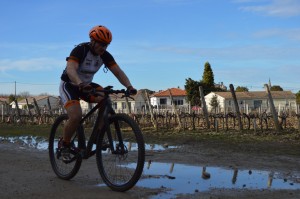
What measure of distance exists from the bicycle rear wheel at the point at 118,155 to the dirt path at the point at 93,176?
15 centimetres

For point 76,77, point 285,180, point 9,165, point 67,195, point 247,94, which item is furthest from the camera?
point 247,94

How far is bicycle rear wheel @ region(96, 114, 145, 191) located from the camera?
5.19 meters

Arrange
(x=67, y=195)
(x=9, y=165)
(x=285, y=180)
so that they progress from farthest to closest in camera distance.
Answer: (x=9, y=165) → (x=285, y=180) → (x=67, y=195)

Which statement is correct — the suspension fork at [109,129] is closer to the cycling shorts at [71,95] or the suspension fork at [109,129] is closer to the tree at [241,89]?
the cycling shorts at [71,95]

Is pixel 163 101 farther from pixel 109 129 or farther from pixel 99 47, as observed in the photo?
pixel 109 129

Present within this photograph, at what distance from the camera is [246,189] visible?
525cm

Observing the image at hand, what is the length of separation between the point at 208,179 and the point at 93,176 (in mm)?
1720

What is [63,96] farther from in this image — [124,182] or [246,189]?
[246,189]

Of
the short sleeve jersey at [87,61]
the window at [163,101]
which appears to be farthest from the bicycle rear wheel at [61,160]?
the window at [163,101]

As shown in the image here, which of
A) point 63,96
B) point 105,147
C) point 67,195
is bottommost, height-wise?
point 67,195

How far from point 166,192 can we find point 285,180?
1817 mm

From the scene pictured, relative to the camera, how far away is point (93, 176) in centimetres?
630

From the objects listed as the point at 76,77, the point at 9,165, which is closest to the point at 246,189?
the point at 76,77

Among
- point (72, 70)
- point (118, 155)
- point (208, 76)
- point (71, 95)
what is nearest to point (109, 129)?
point (118, 155)
